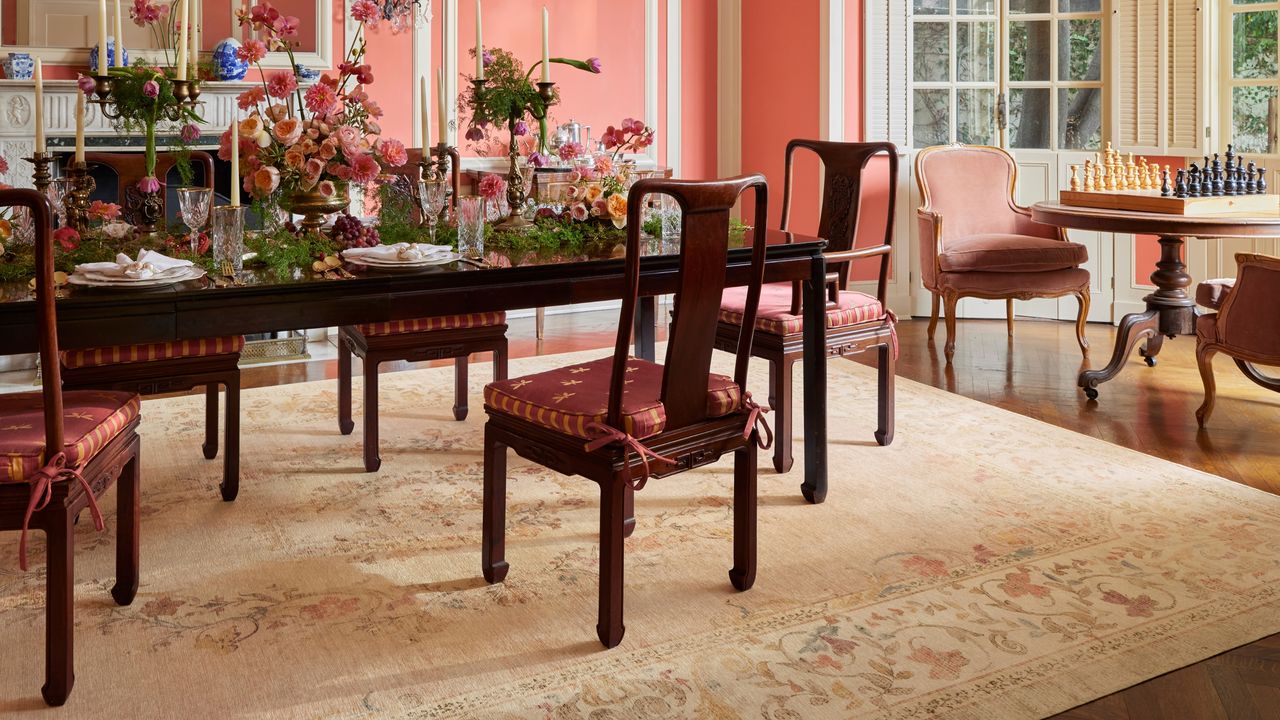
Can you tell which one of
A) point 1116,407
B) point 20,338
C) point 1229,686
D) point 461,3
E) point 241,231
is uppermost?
point 461,3

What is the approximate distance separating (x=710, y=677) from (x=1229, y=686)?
1061mm

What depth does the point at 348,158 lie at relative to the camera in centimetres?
318

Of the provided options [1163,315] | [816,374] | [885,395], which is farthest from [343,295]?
[1163,315]

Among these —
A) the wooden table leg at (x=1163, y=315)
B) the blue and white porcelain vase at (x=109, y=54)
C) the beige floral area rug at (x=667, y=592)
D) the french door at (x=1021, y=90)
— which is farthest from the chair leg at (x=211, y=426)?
the french door at (x=1021, y=90)

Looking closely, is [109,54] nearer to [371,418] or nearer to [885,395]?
[371,418]

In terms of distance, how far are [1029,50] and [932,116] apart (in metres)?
0.63

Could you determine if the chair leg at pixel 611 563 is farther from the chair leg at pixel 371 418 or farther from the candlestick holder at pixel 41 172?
the candlestick holder at pixel 41 172

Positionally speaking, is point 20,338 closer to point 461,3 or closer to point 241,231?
point 241,231

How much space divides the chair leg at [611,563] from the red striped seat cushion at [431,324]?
122 centimetres

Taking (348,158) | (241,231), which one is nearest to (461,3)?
(348,158)

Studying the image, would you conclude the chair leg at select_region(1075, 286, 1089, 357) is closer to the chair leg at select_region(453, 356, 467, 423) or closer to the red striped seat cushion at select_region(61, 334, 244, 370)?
the chair leg at select_region(453, 356, 467, 423)

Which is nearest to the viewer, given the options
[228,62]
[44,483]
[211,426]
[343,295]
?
[44,483]

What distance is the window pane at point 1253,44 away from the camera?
5.99 metres

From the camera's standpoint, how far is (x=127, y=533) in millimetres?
2758
